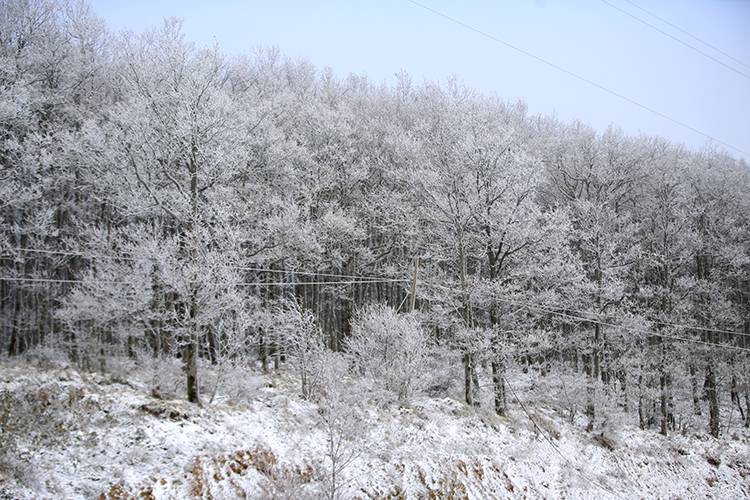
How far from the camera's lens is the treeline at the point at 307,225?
54.2 feet

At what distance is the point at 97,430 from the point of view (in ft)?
34.8

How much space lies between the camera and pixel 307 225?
23.2 meters

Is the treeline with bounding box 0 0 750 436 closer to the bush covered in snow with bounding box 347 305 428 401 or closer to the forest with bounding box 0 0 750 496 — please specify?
the forest with bounding box 0 0 750 496

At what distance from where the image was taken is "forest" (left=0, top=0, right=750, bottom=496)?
53.6ft

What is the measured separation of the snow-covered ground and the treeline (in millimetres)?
1840

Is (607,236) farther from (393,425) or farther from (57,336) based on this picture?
(57,336)

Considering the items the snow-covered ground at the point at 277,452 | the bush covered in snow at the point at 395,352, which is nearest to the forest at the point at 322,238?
the bush covered in snow at the point at 395,352

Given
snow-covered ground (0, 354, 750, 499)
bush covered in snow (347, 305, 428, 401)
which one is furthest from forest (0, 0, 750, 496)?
snow-covered ground (0, 354, 750, 499)

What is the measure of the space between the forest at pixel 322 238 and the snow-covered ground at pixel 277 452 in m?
1.40

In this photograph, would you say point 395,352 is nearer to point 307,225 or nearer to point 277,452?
point 277,452

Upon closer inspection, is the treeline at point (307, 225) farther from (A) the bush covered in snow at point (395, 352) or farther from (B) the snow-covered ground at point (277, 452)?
(B) the snow-covered ground at point (277, 452)

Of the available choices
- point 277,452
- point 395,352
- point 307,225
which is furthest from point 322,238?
point 277,452

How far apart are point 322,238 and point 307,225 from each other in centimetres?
105

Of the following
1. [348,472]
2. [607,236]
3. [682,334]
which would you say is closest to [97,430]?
[348,472]
